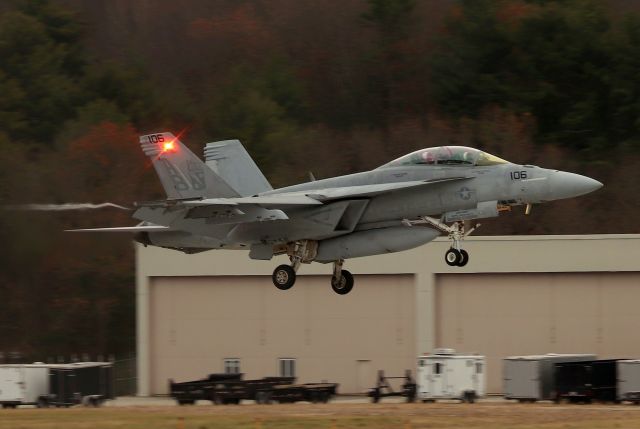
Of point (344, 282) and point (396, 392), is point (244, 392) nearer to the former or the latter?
point (396, 392)

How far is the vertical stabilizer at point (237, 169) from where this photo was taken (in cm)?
3189

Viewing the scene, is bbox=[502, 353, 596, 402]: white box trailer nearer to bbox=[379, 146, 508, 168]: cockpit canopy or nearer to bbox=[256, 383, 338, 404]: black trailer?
bbox=[256, 383, 338, 404]: black trailer

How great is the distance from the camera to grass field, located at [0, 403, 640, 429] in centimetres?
2745

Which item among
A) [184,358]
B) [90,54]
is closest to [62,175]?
[184,358]

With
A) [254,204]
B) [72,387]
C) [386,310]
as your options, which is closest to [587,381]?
[386,310]

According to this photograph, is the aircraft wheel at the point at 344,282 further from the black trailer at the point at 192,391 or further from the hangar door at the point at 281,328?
the hangar door at the point at 281,328

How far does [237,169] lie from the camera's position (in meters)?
32.0

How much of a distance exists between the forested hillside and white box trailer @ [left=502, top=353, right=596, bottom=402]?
11.4 m

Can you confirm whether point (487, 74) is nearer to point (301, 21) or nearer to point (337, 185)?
point (301, 21)

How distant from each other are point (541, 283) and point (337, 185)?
1344 cm

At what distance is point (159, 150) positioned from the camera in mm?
30219

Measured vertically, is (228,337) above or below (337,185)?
below

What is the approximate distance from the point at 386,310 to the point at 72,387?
33.3 feet

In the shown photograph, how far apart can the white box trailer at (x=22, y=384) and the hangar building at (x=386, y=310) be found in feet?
20.6
